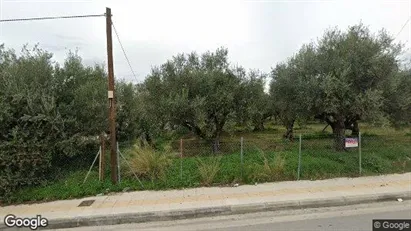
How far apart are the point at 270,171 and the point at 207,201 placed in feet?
8.81

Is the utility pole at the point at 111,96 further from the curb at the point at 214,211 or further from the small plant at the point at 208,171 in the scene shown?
the small plant at the point at 208,171

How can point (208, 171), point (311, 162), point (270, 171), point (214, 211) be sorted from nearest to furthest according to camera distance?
point (214, 211) → point (208, 171) → point (270, 171) → point (311, 162)

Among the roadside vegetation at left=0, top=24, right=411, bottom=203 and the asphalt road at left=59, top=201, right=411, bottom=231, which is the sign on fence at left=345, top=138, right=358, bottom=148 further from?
the asphalt road at left=59, top=201, right=411, bottom=231

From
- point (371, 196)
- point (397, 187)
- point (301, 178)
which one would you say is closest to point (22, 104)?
point (301, 178)

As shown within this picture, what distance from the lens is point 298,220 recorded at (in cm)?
573

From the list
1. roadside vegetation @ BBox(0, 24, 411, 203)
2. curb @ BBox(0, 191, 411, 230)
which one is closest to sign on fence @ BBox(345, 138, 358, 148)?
roadside vegetation @ BBox(0, 24, 411, 203)

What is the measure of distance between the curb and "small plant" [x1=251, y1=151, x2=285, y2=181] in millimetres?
1888

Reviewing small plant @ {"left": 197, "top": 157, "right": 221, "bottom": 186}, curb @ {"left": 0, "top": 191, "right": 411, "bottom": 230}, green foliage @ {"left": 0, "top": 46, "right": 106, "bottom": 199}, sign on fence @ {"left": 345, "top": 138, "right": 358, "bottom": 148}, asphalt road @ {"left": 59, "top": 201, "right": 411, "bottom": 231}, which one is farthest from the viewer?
sign on fence @ {"left": 345, "top": 138, "right": 358, "bottom": 148}

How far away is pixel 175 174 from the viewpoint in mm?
8625

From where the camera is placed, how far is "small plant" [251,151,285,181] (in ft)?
27.7

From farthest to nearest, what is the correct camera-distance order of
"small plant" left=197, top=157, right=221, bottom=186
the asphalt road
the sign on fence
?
the sign on fence
"small plant" left=197, top=157, right=221, bottom=186
the asphalt road

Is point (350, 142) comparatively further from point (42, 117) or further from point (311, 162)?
point (42, 117)

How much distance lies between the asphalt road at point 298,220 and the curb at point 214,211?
0.47ft

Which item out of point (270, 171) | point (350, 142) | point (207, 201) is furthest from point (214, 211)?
point (350, 142)
